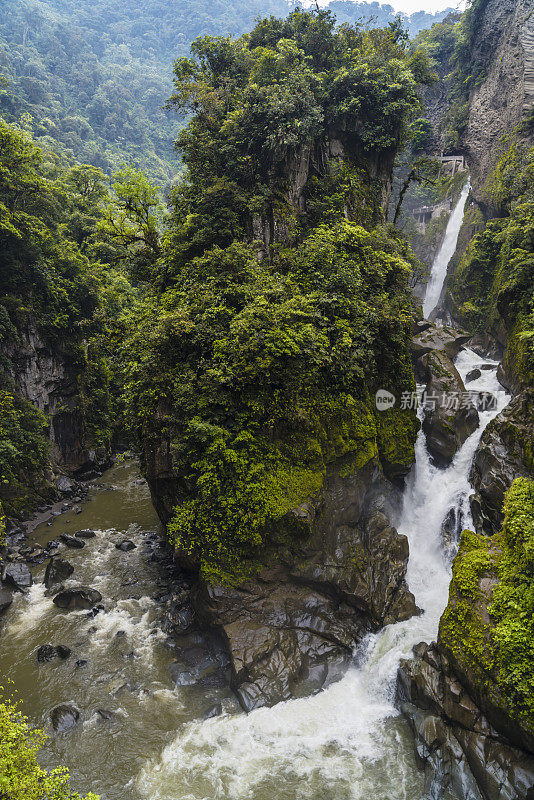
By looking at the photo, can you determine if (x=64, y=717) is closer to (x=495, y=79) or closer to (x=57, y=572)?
(x=57, y=572)

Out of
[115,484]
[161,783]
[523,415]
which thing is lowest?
[161,783]

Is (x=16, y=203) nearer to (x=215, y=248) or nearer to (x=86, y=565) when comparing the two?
(x=215, y=248)

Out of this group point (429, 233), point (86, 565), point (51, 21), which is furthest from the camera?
point (51, 21)

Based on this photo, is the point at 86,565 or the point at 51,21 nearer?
the point at 86,565

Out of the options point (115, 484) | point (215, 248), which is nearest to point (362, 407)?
point (215, 248)

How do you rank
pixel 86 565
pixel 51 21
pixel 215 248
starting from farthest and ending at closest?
pixel 51 21, pixel 86 565, pixel 215 248

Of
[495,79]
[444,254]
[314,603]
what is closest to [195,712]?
[314,603]
